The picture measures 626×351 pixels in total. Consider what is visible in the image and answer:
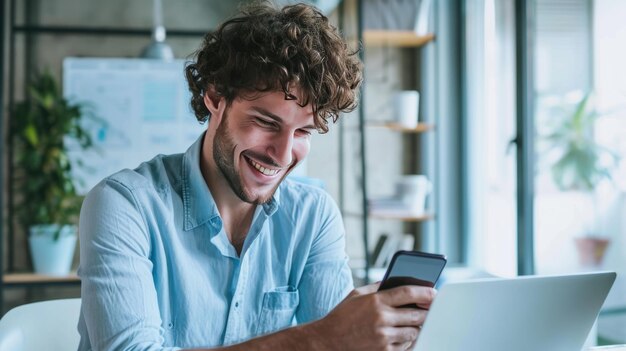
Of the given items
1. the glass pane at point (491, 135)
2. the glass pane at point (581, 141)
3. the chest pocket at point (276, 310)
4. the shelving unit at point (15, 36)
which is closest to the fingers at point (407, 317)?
the chest pocket at point (276, 310)

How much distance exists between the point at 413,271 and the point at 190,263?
49cm

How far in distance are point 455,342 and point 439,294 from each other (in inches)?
4.2

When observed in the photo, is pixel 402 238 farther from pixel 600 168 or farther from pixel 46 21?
pixel 46 21

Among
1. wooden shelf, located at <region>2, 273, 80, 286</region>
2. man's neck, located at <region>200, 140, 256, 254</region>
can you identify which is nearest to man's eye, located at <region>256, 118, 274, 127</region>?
man's neck, located at <region>200, 140, 256, 254</region>

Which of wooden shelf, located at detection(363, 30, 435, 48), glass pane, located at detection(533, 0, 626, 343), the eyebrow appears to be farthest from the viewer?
wooden shelf, located at detection(363, 30, 435, 48)

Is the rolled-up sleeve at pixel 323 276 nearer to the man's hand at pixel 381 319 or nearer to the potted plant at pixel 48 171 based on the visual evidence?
the man's hand at pixel 381 319

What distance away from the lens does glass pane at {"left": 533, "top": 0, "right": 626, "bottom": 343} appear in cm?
263

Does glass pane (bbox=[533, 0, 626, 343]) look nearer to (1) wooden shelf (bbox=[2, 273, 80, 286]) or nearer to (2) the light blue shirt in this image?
(2) the light blue shirt

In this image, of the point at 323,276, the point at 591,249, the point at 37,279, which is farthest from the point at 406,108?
the point at 323,276

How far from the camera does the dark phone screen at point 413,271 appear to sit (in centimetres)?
90

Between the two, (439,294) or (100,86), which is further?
(100,86)

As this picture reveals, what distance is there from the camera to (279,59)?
3.99ft

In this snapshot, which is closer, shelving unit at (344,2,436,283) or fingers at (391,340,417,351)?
fingers at (391,340,417,351)

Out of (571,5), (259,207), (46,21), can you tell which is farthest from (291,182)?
(46,21)
